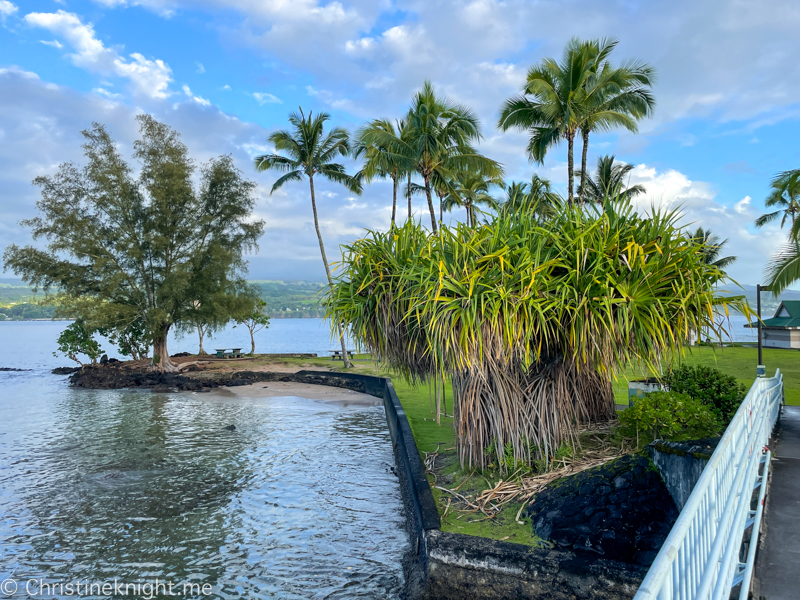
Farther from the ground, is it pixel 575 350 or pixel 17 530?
pixel 575 350

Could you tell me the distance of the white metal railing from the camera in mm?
1430

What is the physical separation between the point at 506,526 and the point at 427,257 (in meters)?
3.38

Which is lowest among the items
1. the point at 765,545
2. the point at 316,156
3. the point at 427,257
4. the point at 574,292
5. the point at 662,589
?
the point at 765,545

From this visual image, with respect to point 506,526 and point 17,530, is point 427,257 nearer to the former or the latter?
point 506,526

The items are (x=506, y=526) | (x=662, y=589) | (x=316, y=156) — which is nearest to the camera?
(x=662, y=589)

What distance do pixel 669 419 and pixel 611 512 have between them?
152 centimetres

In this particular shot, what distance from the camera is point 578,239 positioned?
5.79 meters

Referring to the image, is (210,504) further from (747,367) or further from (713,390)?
(747,367)

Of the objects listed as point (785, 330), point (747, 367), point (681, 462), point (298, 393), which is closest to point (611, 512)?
point (681, 462)

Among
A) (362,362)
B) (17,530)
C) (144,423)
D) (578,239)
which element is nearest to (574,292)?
(578,239)

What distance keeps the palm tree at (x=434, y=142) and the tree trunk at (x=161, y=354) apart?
14816mm

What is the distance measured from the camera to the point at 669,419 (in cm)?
575

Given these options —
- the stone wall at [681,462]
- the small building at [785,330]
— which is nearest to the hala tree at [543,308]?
the stone wall at [681,462]

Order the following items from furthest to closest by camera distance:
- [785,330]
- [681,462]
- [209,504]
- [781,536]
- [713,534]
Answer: [785,330] < [209,504] < [681,462] < [781,536] < [713,534]
